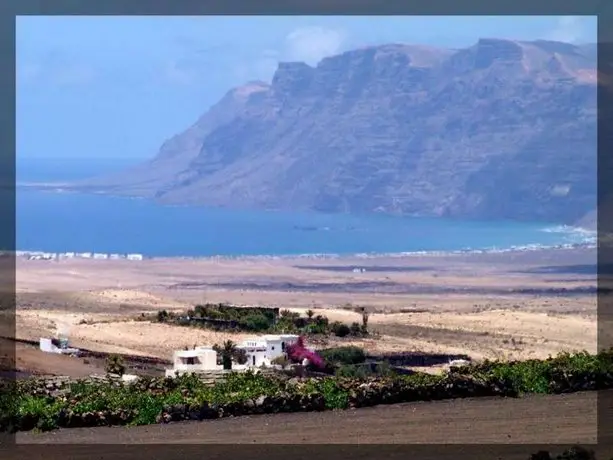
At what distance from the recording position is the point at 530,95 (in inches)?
1070

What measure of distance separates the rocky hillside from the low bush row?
46.0 ft

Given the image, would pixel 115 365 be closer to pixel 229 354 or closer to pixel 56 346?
pixel 229 354

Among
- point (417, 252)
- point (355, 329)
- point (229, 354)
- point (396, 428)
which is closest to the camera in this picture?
point (396, 428)

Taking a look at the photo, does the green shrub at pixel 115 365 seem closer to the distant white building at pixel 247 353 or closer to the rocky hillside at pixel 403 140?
the distant white building at pixel 247 353

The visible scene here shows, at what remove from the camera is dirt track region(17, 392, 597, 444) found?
7.80m

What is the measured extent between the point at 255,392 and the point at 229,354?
3.11 metres

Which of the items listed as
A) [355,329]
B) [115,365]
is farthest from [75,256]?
[115,365]

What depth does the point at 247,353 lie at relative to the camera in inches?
474

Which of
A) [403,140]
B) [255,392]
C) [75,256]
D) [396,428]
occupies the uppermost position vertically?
[403,140]

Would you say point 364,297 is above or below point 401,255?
below

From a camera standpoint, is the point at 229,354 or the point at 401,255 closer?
the point at 229,354

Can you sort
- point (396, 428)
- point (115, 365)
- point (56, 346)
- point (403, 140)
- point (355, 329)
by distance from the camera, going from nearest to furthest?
point (396, 428), point (115, 365), point (56, 346), point (355, 329), point (403, 140)

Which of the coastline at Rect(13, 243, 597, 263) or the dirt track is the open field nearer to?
the coastline at Rect(13, 243, 597, 263)
